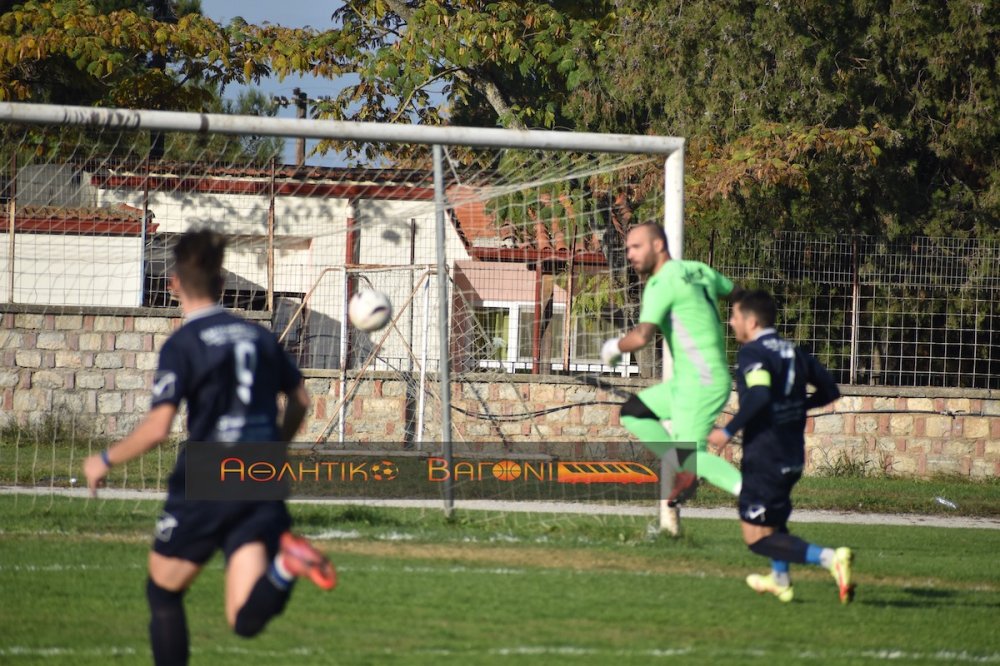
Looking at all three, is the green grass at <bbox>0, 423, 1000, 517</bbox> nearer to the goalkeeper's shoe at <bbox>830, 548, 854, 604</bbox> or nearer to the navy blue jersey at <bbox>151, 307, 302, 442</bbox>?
the goalkeeper's shoe at <bbox>830, 548, 854, 604</bbox>

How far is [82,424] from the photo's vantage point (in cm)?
1538

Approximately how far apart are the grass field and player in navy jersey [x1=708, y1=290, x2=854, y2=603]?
1.19ft

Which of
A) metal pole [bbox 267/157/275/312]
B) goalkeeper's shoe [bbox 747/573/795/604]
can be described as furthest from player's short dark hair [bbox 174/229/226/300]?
metal pole [bbox 267/157/275/312]

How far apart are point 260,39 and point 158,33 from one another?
173 centimetres

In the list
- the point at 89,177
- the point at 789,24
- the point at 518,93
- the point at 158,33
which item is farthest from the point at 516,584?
the point at 518,93

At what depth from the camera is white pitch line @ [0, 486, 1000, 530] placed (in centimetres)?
1139

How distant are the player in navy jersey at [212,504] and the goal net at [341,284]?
6.53 metres

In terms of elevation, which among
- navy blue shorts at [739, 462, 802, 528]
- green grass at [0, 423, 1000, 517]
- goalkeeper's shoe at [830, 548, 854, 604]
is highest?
navy blue shorts at [739, 462, 802, 528]

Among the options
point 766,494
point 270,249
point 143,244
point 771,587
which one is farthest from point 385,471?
point 766,494

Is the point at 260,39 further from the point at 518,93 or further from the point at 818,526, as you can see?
the point at 818,526

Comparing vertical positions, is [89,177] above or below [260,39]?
below

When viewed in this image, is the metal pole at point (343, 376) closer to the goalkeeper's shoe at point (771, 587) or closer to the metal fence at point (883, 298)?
the metal fence at point (883, 298)

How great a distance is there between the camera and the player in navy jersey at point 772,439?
21.7 feet

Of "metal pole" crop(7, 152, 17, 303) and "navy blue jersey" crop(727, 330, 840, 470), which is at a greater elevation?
"metal pole" crop(7, 152, 17, 303)
